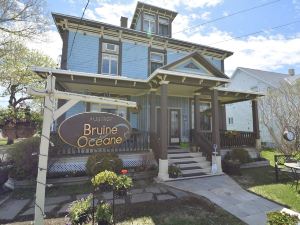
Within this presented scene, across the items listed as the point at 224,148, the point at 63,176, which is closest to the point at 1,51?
the point at 63,176

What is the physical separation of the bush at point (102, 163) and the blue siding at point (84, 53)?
200 inches

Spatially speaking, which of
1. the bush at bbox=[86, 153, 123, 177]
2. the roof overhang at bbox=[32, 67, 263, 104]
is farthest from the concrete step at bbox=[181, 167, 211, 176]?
the roof overhang at bbox=[32, 67, 263, 104]

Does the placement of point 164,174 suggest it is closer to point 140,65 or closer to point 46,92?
point 46,92

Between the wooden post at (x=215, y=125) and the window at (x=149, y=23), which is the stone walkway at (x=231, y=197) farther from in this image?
the window at (x=149, y=23)

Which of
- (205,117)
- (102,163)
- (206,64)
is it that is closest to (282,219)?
(102,163)

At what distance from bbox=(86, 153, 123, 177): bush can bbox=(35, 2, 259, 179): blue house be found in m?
0.74

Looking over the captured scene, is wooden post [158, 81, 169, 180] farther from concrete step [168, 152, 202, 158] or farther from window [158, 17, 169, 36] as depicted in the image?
window [158, 17, 169, 36]

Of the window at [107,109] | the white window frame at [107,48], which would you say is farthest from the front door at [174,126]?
the white window frame at [107,48]

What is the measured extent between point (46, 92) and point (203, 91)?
8778mm

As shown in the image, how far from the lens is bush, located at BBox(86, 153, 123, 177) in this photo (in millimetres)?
7142

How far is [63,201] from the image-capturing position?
5684 millimetres

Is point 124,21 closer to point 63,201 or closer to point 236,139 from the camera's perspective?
point 236,139

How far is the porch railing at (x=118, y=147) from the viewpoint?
7855mm

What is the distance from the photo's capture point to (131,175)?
25.9 feet
